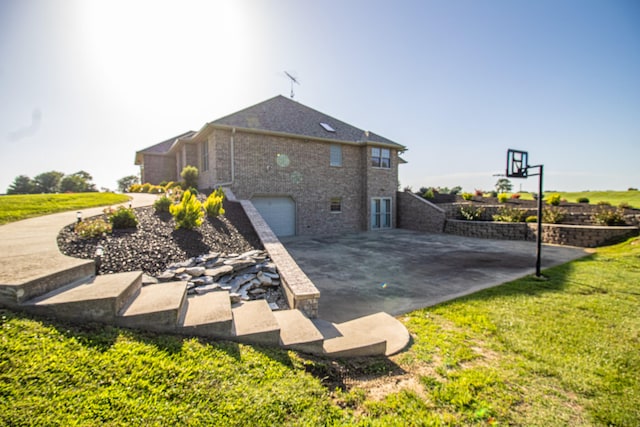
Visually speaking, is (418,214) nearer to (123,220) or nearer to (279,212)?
(279,212)

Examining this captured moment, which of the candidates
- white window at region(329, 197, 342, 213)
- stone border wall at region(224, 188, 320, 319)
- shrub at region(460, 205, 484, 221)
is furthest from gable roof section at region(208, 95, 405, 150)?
stone border wall at region(224, 188, 320, 319)

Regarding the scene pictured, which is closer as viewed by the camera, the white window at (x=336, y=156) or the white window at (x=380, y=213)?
the white window at (x=336, y=156)

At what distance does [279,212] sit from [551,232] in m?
12.7

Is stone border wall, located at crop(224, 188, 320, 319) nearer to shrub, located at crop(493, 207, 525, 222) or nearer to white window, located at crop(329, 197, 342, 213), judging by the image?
white window, located at crop(329, 197, 342, 213)

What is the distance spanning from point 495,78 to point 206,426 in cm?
1588

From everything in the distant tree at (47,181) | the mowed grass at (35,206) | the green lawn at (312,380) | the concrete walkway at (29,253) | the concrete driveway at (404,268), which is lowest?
the concrete driveway at (404,268)

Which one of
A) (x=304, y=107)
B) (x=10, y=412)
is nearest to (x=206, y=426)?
(x=10, y=412)

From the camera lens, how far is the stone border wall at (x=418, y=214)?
15.9 meters

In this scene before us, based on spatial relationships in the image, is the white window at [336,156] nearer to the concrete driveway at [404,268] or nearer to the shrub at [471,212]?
the concrete driveway at [404,268]

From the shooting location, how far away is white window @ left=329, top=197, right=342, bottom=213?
16041mm

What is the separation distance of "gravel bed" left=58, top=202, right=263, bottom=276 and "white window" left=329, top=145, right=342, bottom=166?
8929mm

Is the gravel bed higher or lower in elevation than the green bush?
lower

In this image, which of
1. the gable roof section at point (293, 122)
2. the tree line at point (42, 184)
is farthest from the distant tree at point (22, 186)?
the gable roof section at point (293, 122)

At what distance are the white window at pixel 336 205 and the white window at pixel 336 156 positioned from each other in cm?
211
